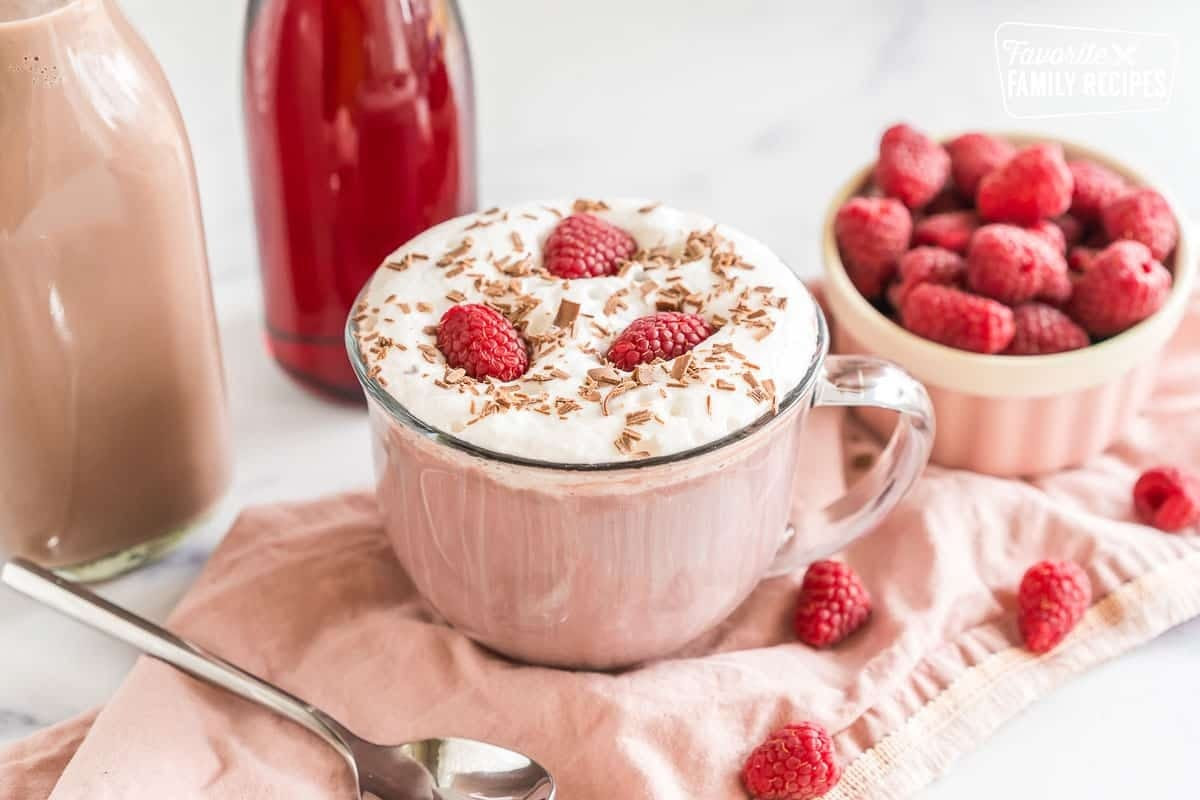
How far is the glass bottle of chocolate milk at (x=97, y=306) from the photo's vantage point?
0.86 meters

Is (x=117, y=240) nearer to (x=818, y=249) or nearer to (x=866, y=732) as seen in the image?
(x=866, y=732)

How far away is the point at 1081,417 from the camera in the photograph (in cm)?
113

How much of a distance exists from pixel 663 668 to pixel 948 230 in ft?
1.47

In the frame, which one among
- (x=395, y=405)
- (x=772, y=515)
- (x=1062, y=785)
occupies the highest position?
(x=395, y=405)

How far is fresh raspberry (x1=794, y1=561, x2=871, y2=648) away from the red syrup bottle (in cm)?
42

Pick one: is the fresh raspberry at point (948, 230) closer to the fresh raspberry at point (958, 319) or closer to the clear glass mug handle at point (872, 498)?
the fresh raspberry at point (958, 319)

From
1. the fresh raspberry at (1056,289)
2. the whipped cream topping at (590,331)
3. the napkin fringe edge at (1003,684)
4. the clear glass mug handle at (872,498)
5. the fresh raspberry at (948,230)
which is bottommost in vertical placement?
the napkin fringe edge at (1003,684)

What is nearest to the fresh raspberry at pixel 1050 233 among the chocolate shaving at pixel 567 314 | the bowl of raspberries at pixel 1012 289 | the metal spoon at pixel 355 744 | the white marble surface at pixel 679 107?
the bowl of raspberries at pixel 1012 289

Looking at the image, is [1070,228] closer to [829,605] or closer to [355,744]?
[829,605]

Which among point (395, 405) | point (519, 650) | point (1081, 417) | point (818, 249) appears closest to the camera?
point (395, 405)

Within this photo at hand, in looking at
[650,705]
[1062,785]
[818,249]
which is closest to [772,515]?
[650,705]

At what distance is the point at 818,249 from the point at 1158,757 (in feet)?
2.18

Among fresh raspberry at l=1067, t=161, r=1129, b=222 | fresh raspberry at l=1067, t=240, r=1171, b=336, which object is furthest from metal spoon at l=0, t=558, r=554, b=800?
fresh raspberry at l=1067, t=161, r=1129, b=222

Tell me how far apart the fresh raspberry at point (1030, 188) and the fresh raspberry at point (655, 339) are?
1.26 ft
